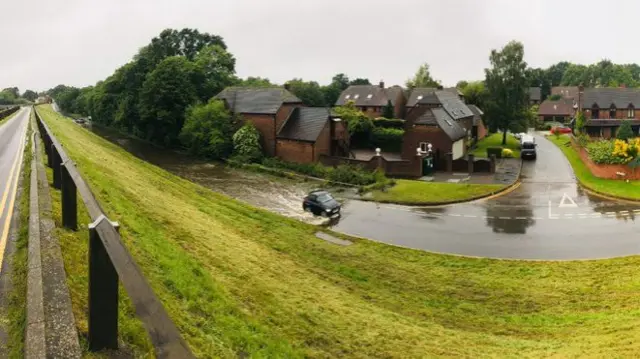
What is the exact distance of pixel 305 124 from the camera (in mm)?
49000

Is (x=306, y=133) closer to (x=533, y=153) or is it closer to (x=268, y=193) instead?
(x=268, y=193)

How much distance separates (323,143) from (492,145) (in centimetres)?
2407

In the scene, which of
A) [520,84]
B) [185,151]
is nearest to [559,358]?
[520,84]

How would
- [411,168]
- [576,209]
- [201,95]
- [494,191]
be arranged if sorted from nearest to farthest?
[576,209] → [494,191] → [411,168] → [201,95]

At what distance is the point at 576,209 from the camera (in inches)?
1152

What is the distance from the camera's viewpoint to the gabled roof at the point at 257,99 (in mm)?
51969

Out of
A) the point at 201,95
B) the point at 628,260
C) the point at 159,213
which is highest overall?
the point at 201,95

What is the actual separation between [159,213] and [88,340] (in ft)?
35.5

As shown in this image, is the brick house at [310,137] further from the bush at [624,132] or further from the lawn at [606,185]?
the bush at [624,132]

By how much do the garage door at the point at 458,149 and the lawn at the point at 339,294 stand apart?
2826cm

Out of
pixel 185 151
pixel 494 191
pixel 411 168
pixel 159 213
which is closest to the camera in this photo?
pixel 159 213

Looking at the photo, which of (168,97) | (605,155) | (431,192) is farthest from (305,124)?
(605,155)

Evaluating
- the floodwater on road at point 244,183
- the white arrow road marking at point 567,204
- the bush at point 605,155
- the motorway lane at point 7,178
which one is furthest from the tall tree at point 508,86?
the motorway lane at point 7,178

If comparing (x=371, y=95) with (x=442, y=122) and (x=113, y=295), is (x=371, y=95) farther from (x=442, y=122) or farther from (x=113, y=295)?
(x=113, y=295)
